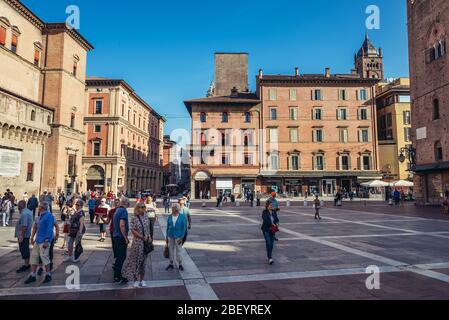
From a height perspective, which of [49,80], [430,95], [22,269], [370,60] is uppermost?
[370,60]

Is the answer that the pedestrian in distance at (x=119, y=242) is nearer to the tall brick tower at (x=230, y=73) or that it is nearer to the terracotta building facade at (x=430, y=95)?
the terracotta building facade at (x=430, y=95)

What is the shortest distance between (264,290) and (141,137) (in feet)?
187

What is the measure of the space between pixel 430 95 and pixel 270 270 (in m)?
28.4

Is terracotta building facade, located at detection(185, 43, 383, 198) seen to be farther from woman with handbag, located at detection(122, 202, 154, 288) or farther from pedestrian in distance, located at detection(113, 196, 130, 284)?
woman with handbag, located at detection(122, 202, 154, 288)

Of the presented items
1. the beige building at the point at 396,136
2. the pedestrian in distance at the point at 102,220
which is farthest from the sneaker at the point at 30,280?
the beige building at the point at 396,136

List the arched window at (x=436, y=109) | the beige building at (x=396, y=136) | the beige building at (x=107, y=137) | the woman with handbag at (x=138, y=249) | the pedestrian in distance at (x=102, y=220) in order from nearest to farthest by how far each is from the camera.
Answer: the woman with handbag at (x=138, y=249)
the pedestrian in distance at (x=102, y=220)
the arched window at (x=436, y=109)
the beige building at (x=396, y=136)
the beige building at (x=107, y=137)

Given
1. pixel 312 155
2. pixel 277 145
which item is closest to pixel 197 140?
pixel 277 145

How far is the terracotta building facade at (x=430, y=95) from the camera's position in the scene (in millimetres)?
25953

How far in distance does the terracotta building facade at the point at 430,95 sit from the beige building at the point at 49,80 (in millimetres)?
35534

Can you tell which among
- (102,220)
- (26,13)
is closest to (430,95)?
(102,220)

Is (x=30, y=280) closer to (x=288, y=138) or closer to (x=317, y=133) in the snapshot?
(x=288, y=138)

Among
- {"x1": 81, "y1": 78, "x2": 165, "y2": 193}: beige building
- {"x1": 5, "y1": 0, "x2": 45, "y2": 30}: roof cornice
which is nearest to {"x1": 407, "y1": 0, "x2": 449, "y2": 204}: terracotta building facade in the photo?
{"x1": 5, "y1": 0, "x2": 45, "y2": 30}: roof cornice

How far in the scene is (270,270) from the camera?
7.05m
